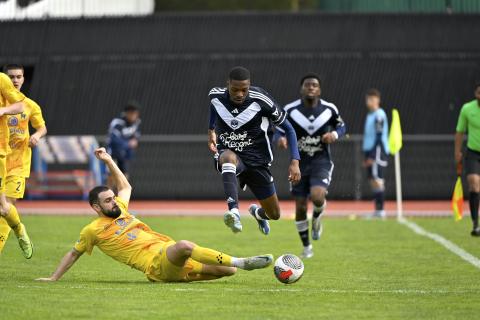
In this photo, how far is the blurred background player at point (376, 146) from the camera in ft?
78.9

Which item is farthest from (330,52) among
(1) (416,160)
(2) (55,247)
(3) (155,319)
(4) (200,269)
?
(3) (155,319)

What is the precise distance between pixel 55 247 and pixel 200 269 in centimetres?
575

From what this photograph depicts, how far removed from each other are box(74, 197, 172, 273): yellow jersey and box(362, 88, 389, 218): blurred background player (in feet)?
42.2

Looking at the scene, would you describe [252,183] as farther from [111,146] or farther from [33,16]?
[33,16]

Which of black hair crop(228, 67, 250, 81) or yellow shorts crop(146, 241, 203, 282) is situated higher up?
black hair crop(228, 67, 250, 81)

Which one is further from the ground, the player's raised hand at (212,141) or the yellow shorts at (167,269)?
the player's raised hand at (212,141)

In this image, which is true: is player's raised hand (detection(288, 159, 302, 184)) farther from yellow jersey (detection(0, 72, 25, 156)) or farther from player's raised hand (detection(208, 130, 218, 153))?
yellow jersey (detection(0, 72, 25, 156))

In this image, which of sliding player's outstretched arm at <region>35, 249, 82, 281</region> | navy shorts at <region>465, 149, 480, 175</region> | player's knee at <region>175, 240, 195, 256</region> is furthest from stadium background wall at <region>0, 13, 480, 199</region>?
player's knee at <region>175, 240, 195, 256</region>

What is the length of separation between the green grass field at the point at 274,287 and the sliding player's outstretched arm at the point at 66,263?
4.2 inches

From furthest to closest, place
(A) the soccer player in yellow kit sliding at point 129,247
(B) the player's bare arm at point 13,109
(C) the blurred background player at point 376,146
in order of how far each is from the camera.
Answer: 1. (C) the blurred background player at point 376,146
2. (B) the player's bare arm at point 13,109
3. (A) the soccer player in yellow kit sliding at point 129,247

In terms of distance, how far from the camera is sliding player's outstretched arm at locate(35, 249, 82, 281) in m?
11.6

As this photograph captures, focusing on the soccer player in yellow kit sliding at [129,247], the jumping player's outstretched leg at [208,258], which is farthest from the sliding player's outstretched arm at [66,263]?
the jumping player's outstretched leg at [208,258]

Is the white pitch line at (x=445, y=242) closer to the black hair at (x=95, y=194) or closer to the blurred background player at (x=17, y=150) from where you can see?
the black hair at (x=95, y=194)

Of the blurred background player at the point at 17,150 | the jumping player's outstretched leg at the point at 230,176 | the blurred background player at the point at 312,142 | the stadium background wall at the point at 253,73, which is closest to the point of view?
the jumping player's outstretched leg at the point at 230,176
